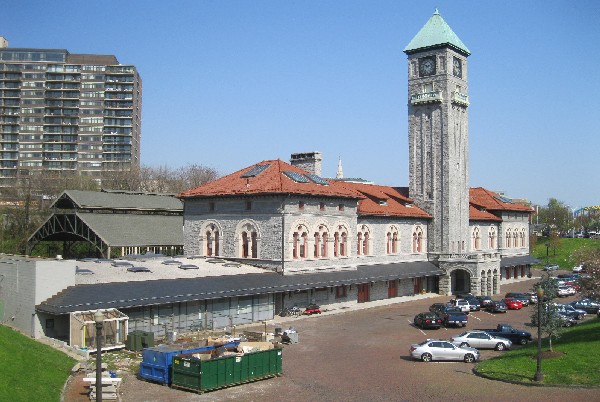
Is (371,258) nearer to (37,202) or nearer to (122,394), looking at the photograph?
(122,394)

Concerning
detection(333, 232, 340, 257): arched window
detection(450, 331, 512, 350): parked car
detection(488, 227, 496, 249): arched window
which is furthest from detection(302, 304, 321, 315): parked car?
detection(488, 227, 496, 249): arched window

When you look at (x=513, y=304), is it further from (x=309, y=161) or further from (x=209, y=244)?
(x=209, y=244)

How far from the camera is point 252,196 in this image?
2004 inches

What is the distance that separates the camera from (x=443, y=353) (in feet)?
107

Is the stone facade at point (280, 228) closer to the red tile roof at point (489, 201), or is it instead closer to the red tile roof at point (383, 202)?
the red tile roof at point (383, 202)

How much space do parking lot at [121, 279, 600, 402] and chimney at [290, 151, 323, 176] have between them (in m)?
22.7

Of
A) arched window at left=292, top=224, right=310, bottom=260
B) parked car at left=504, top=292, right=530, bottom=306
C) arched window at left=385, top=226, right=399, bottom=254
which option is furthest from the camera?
arched window at left=385, top=226, right=399, bottom=254

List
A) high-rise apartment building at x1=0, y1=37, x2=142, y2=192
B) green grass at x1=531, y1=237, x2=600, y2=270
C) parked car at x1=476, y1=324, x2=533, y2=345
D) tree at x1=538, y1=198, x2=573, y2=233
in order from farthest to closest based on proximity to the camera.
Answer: tree at x1=538, y1=198, x2=573, y2=233, high-rise apartment building at x1=0, y1=37, x2=142, y2=192, green grass at x1=531, y1=237, x2=600, y2=270, parked car at x1=476, y1=324, x2=533, y2=345

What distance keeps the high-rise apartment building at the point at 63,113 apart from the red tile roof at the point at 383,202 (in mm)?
72971

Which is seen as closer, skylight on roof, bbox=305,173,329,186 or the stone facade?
the stone facade

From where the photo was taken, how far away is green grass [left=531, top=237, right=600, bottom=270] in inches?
4264

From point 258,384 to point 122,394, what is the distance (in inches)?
238

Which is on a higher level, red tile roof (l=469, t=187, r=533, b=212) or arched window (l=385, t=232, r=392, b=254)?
red tile roof (l=469, t=187, r=533, b=212)

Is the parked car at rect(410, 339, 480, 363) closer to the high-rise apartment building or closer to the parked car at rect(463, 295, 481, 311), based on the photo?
the parked car at rect(463, 295, 481, 311)
